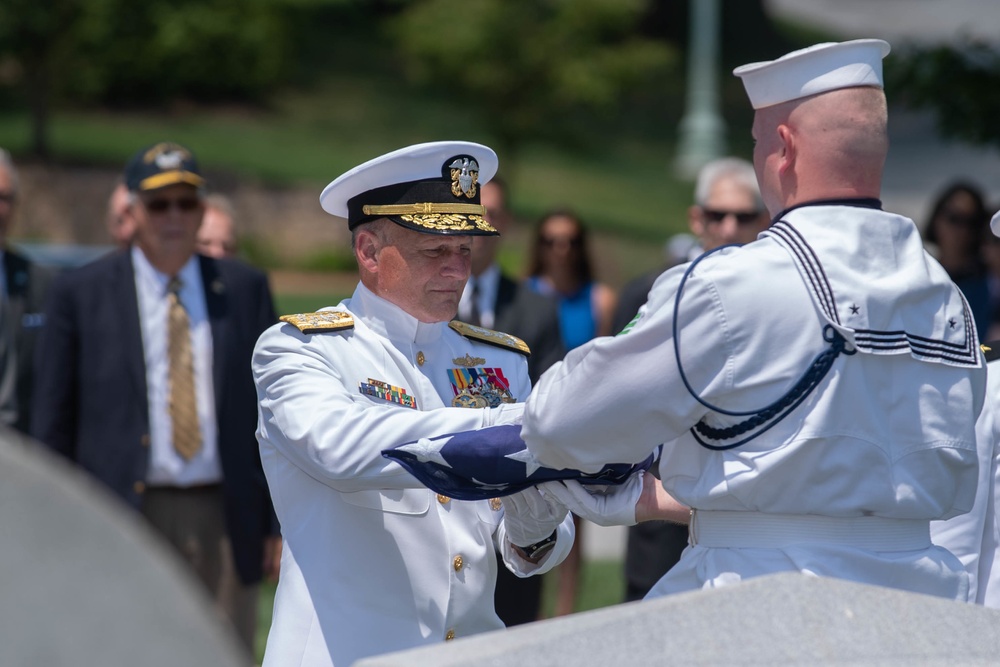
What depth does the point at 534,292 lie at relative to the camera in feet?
21.2

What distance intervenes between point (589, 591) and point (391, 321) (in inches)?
190

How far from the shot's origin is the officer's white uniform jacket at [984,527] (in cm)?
326

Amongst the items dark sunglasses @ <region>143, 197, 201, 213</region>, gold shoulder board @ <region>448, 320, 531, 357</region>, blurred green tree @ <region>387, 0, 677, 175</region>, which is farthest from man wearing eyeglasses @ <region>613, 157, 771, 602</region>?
blurred green tree @ <region>387, 0, 677, 175</region>

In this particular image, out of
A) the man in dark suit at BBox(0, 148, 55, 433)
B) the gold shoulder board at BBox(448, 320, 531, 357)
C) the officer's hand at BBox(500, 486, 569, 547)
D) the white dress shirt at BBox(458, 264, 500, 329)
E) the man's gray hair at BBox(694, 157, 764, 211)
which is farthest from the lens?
the white dress shirt at BBox(458, 264, 500, 329)

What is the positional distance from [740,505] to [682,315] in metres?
0.39

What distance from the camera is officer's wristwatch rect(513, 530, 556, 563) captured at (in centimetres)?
328

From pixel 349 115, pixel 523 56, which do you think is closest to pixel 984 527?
pixel 523 56

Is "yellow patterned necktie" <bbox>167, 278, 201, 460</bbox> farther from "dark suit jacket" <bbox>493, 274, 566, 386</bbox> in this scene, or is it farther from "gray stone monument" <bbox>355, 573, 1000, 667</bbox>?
"gray stone monument" <bbox>355, 573, 1000, 667</bbox>

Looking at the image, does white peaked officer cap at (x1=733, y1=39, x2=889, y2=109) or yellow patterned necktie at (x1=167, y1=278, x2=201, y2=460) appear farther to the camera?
yellow patterned necktie at (x1=167, y1=278, x2=201, y2=460)

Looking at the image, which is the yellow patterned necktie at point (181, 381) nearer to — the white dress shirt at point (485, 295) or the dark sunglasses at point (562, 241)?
the white dress shirt at point (485, 295)

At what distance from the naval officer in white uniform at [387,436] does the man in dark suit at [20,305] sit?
3.10 meters

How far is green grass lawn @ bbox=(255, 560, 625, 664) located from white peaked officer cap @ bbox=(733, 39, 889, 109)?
15.7ft

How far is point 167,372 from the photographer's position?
5.66 metres

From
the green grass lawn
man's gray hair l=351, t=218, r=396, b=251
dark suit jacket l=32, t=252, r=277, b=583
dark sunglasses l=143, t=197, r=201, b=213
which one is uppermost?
man's gray hair l=351, t=218, r=396, b=251
